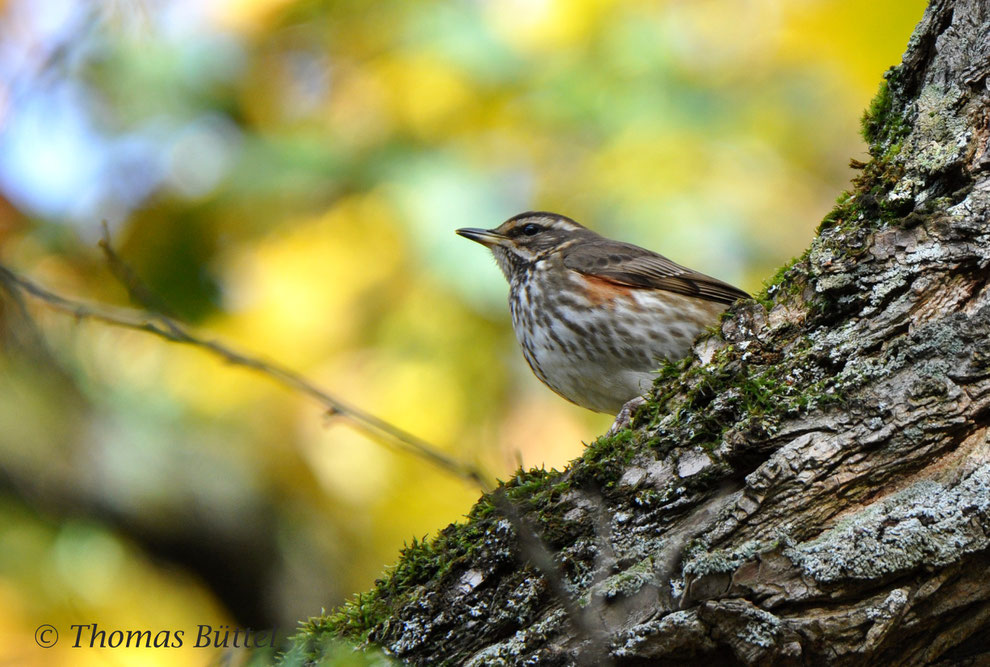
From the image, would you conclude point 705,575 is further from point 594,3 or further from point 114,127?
point 114,127

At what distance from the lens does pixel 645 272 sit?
5.78 metres

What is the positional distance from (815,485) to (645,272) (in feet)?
10.3

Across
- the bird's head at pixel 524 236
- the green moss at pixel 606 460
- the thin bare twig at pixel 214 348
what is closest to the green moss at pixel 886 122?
the green moss at pixel 606 460

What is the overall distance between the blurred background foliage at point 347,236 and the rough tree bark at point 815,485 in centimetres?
414

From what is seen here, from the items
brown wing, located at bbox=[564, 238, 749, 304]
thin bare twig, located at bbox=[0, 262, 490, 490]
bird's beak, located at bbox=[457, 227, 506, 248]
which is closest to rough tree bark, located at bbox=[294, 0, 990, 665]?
thin bare twig, located at bbox=[0, 262, 490, 490]

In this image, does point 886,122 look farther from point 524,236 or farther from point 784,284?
point 524,236

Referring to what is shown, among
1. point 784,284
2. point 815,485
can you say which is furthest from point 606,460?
point 784,284

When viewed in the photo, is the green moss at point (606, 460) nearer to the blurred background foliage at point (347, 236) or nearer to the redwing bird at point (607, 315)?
the redwing bird at point (607, 315)

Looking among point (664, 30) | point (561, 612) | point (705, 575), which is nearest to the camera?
point (705, 575)

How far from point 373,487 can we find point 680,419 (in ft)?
16.7

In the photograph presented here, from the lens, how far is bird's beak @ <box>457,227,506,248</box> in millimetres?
6757

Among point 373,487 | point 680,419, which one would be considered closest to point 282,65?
point 373,487

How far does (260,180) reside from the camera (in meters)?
8.20

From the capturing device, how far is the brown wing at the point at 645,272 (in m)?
5.67
